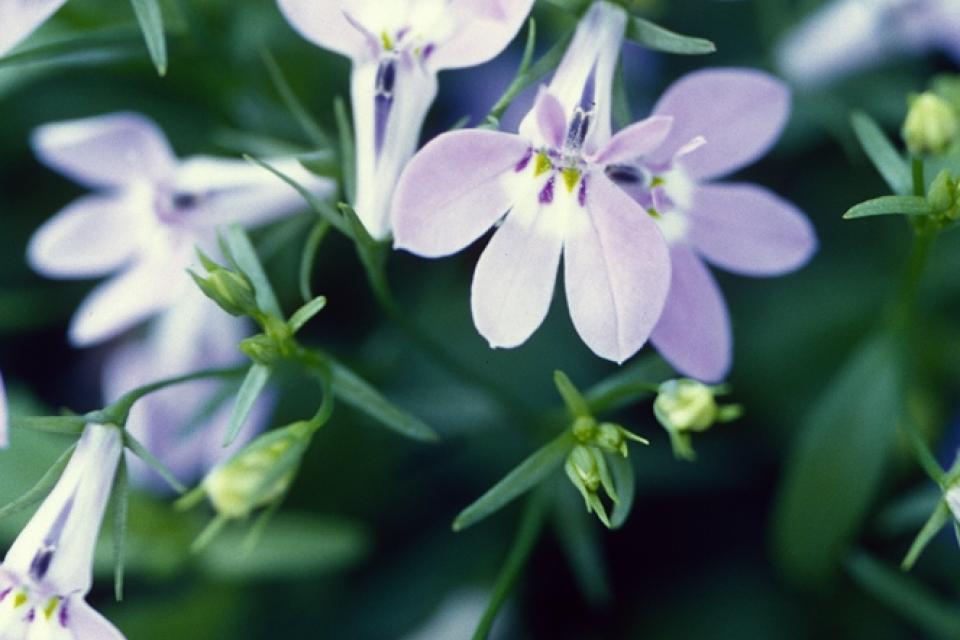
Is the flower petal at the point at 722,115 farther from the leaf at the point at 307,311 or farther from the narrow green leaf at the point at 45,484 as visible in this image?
the narrow green leaf at the point at 45,484

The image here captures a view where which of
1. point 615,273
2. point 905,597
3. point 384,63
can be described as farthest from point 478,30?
point 905,597

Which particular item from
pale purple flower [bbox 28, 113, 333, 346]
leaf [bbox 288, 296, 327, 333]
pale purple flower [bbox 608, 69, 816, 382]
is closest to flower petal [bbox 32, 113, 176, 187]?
pale purple flower [bbox 28, 113, 333, 346]

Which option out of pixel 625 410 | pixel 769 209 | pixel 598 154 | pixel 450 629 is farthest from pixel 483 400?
pixel 598 154

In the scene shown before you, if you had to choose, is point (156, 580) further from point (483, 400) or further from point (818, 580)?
point (818, 580)

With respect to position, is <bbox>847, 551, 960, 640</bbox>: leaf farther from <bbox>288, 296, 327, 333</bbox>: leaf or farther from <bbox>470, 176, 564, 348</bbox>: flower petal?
<bbox>288, 296, 327, 333</bbox>: leaf

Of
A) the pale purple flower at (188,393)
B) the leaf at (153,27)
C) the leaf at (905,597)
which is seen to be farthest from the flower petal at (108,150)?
the leaf at (905,597)

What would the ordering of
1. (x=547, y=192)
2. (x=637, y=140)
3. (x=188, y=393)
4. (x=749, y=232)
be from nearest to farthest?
(x=637, y=140)
(x=547, y=192)
(x=749, y=232)
(x=188, y=393)

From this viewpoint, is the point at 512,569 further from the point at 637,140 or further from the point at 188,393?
the point at 188,393
